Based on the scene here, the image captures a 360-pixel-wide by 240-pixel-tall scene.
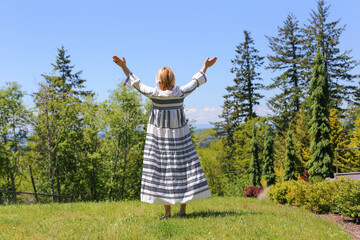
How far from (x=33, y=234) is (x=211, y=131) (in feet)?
133

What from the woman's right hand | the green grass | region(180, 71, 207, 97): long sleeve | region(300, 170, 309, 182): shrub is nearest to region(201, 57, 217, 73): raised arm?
region(180, 71, 207, 97): long sleeve

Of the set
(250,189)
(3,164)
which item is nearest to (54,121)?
(3,164)

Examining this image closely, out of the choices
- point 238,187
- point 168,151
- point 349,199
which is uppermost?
point 168,151

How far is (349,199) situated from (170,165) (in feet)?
22.9

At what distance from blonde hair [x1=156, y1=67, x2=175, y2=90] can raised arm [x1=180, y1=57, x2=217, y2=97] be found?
0.23 meters

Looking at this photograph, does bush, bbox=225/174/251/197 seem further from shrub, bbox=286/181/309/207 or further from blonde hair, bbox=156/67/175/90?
blonde hair, bbox=156/67/175/90

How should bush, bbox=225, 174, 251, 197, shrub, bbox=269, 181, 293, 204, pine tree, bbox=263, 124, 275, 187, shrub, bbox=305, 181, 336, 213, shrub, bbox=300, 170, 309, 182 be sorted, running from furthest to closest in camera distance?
bush, bbox=225, 174, 251, 197, pine tree, bbox=263, 124, 275, 187, shrub, bbox=300, 170, 309, 182, shrub, bbox=269, 181, 293, 204, shrub, bbox=305, 181, 336, 213

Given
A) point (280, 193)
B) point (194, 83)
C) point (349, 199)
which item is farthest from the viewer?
point (280, 193)

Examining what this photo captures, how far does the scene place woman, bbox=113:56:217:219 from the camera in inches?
235

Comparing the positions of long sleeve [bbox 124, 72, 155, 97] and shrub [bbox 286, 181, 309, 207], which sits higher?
long sleeve [bbox 124, 72, 155, 97]

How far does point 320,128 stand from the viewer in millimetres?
16797

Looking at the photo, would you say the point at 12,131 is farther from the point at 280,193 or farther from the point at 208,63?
the point at 208,63

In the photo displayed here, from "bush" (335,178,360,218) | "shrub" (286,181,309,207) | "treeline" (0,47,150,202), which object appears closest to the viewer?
"bush" (335,178,360,218)

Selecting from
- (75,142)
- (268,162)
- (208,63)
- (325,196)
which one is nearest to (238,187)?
(268,162)
